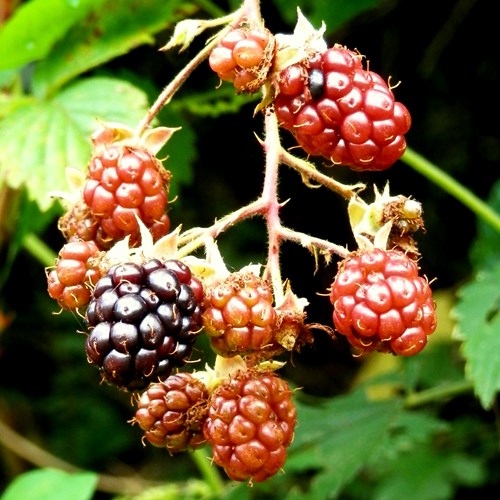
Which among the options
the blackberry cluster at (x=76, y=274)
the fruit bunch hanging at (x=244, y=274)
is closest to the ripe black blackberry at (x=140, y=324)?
the fruit bunch hanging at (x=244, y=274)

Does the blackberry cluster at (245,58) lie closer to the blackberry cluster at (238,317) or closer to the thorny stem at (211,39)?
the thorny stem at (211,39)

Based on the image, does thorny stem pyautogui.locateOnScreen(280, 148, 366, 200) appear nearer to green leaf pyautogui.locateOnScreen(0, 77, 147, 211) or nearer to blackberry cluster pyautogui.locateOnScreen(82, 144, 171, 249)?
blackberry cluster pyautogui.locateOnScreen(82, 144, 171, 249)

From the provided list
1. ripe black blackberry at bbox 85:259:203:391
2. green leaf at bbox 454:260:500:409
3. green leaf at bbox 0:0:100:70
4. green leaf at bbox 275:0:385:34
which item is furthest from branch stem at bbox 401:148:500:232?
ripe black blackberry at bbox 85:259:203:391

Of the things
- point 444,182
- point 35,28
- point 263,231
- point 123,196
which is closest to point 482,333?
point 444,182

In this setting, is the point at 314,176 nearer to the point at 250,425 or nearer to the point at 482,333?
the point at 250,425

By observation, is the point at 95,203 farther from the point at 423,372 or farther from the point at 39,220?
the point at 423,372

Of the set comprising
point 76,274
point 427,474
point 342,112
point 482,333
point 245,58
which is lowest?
point 427,474
